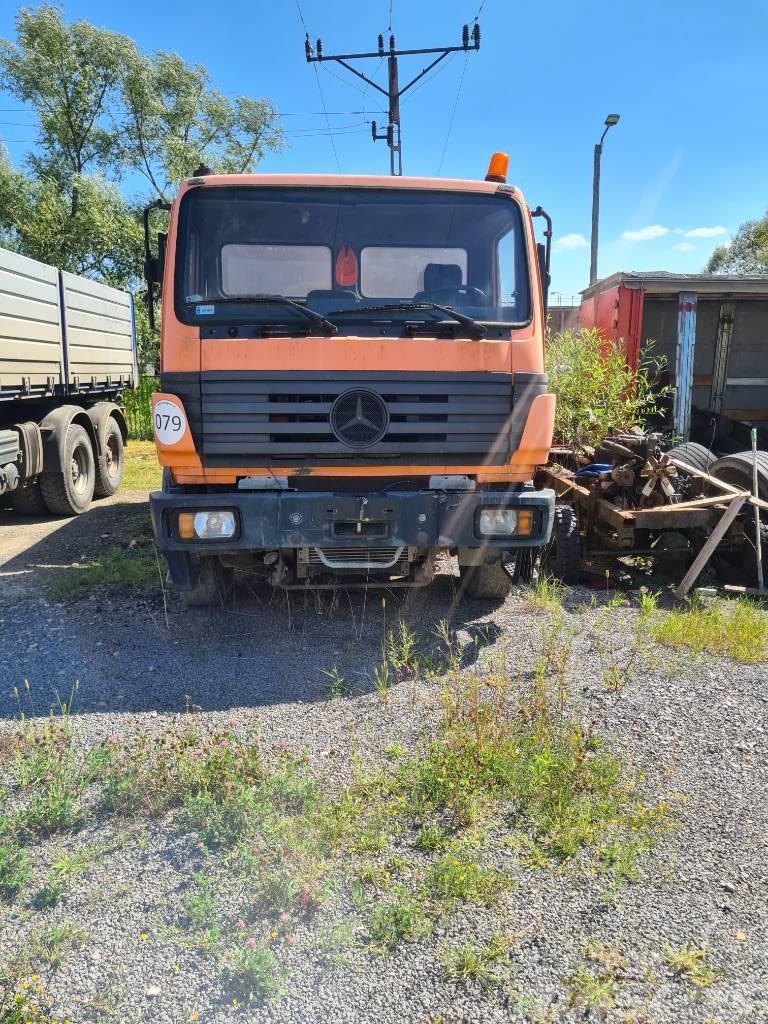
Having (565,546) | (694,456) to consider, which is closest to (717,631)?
(565,546)

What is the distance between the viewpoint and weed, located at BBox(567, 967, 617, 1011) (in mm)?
1942

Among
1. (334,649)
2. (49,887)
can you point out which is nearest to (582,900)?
(49,887)

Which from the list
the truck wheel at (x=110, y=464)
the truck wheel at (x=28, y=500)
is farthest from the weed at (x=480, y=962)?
the truck wheel at (x=110, y=464)

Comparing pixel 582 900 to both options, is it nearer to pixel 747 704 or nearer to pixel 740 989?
pixel 740 989

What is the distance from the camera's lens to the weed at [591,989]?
1.94 meters

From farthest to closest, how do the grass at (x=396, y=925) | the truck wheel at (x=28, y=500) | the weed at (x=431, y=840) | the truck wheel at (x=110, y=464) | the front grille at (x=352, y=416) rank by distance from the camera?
Answer: the truck wheel at (x=110, y=464) < the truck wheel at (x=28, y=500) < the front grille at (x=352, y=416) < the weed at (x=431, y=840) < the grass at (x=396, y=925)

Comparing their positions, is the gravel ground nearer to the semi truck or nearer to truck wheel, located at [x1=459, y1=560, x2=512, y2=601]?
truck wheel, located at [x1=459, y1=560, x2=512, y2=601]

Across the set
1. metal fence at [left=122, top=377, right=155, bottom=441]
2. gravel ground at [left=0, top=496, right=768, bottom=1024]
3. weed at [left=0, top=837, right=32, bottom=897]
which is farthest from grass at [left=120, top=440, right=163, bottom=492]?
weed at [left=0, top=837, right=32, bottom=897]

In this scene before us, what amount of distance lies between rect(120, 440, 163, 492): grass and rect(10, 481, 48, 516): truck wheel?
1.44 metres

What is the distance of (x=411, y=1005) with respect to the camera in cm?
194

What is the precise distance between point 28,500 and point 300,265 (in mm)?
5718

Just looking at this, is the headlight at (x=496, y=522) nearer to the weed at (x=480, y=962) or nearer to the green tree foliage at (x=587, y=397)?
the weed at (x=480, y=962)

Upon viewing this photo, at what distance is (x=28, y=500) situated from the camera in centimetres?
846

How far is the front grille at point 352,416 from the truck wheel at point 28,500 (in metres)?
5.39
